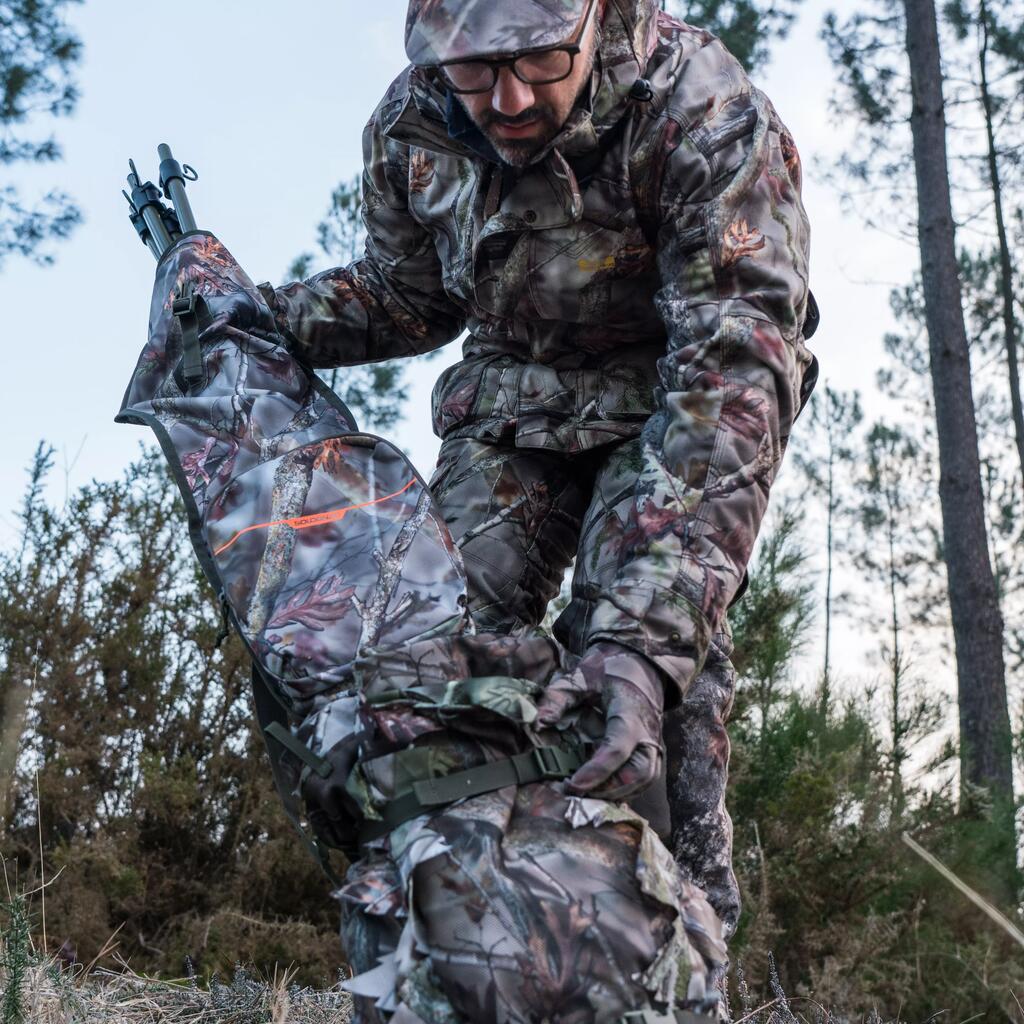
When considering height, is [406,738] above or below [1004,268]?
Answer: below

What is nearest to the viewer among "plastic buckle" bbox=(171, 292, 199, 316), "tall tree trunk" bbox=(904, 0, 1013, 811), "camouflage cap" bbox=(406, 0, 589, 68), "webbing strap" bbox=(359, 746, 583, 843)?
"webbing strap" bbox=(359, 746, 583, 843)

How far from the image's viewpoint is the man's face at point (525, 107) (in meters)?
2.36

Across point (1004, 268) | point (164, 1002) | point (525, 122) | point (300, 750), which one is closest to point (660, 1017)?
point (300, 750)

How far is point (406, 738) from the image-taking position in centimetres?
202

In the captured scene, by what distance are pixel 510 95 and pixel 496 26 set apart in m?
0.13

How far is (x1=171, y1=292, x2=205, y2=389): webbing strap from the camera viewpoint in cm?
274

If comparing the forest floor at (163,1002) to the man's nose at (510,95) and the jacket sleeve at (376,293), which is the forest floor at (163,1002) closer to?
the jacket sleeve at (376,293)

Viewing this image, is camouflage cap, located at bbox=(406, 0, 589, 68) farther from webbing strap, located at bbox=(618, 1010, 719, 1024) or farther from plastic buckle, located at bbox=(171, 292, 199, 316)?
webbing strap, located at bbox=(618, 1010, 719, 1024)

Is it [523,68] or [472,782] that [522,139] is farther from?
[472,782]

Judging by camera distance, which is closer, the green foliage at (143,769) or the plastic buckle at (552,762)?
the plastic buckle at (552,762)

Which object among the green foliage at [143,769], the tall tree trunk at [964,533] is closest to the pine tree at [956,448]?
the tall tree trunk at [964,533]

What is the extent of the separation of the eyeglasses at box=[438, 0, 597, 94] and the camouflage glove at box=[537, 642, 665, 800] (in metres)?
0.98

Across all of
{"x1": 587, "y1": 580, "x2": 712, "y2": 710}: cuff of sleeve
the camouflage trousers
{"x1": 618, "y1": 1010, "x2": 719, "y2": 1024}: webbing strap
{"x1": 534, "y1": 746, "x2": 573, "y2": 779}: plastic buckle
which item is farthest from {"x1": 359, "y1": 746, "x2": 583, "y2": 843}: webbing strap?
the camouflage trousers

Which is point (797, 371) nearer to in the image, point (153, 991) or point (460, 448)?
point (460, 448)
